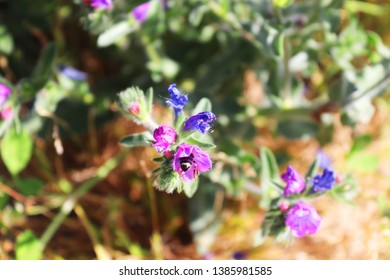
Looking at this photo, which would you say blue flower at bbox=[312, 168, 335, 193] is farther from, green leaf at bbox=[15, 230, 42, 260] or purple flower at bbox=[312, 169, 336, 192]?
green leaf at bbox=[15, 230, 42, 260]

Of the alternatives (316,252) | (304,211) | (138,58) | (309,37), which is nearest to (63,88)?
(138,58)

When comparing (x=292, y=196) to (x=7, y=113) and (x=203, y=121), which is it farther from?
(x=7, y=113)

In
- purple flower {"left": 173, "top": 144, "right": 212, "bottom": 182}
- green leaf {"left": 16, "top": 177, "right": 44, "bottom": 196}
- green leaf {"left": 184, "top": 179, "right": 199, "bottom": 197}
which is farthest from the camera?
green leaf {"left": 16, "top": 177, "right": 44, "bottom": 196}

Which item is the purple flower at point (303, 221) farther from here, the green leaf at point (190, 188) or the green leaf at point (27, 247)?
the green leaf at point (27, 247)

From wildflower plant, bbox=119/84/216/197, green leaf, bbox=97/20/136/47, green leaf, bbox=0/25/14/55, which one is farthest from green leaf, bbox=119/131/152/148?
green leaf, bbox=0/25/14/55

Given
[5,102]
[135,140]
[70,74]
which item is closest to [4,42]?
[70,74]
